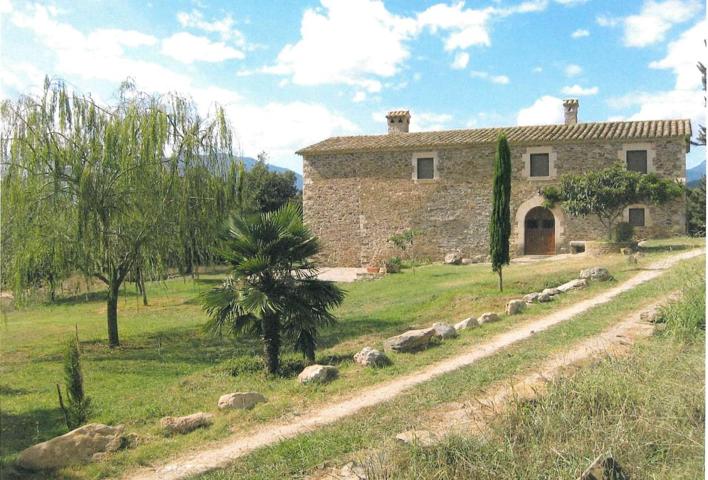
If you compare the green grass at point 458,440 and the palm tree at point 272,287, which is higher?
the palm tree at point 272,287

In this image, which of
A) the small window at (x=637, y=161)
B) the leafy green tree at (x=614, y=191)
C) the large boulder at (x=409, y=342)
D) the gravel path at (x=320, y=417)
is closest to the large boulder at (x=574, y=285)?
the gravel path at (x=320, y=417)

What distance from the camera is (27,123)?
11.7 meters

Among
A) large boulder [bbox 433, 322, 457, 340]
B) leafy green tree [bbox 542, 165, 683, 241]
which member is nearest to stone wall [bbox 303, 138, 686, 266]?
leafy green tree [bbox 542, 165, 683, 241]

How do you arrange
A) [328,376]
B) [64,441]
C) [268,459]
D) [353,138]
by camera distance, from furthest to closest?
[353,138]
[328,376]
[64,441]
[268,459]

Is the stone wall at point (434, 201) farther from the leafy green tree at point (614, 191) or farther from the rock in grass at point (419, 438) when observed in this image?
the rock in grass at point (419, 438)

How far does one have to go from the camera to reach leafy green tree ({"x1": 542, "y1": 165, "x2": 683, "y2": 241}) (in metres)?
19.4

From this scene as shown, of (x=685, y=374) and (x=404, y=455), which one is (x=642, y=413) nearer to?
(x=685, y=374)

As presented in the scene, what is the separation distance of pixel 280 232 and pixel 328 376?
8.50ft

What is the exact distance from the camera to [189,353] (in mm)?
12398

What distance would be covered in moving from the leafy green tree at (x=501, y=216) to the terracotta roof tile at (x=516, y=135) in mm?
8654

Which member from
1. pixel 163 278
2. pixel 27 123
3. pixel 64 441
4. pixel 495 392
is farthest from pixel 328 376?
pixel 27 123

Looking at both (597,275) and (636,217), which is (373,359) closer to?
(597,275)

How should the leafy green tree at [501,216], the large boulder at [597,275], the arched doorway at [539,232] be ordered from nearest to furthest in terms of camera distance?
the large boulder at [597,275]
the leafy green tree at [501,216]
the arched doorway at [539,232]

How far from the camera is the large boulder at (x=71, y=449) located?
5.68 m
